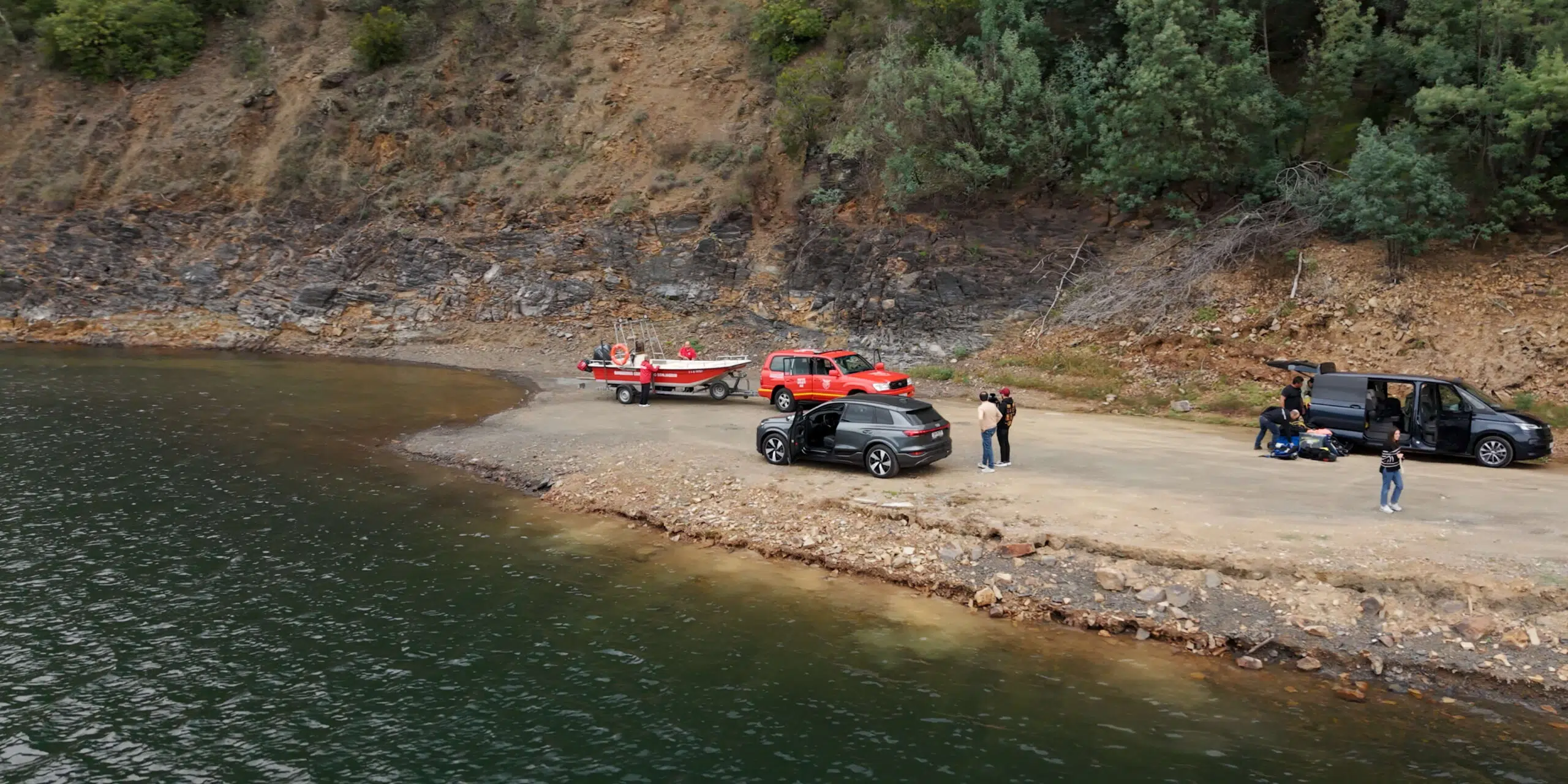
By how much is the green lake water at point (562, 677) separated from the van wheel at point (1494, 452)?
9386 millimetres

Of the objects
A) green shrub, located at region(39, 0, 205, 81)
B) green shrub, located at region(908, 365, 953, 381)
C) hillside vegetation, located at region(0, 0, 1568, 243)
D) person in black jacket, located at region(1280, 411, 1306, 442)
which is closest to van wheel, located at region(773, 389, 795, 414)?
green shrub, located at region(908, 365, 953, 381)

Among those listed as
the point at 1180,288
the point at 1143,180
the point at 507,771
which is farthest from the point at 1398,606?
the point at 1143,180

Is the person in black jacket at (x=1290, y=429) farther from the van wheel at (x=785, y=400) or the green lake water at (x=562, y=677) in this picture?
the van wheel at (x=785, y=400)

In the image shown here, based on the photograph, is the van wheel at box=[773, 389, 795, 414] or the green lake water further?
the van wheel at box=[773, 389, 795, 414]

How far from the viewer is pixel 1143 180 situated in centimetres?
2850

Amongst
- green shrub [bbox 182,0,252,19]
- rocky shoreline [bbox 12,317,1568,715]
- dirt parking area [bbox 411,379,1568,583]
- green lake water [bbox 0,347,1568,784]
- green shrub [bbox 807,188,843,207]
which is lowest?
green lake water [bbox 0,347,1568,784]

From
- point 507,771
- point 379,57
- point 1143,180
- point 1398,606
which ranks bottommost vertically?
point 507,771

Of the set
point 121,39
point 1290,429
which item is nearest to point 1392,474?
point 1290,429

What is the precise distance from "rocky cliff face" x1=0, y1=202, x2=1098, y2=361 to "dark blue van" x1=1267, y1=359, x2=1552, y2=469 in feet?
40.4

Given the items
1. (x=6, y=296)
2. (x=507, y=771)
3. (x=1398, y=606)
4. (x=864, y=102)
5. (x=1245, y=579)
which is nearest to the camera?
(x=507, y=771)

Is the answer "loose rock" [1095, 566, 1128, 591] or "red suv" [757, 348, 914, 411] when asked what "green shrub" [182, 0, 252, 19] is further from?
"loose rock" [1095, 566, 1128, 591]

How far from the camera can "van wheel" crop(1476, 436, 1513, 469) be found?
1616 centimetres

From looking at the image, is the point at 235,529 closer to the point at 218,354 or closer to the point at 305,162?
the point at 218,354

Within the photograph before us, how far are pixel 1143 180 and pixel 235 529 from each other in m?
26.5
